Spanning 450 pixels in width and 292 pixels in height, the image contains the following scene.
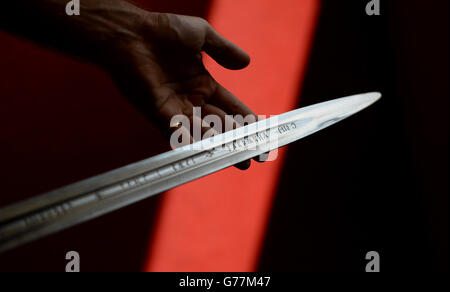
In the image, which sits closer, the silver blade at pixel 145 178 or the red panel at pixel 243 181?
the silver blade at pixel 145 178

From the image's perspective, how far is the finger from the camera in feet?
2.81

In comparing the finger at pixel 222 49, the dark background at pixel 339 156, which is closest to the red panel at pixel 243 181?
the dark background at pixel 339 156

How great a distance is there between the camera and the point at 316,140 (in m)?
1.15

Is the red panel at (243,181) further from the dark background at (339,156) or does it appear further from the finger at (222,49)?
the finger at (222,49)

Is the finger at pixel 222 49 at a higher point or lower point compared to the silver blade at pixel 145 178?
higher

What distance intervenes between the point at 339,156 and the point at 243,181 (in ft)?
1.44

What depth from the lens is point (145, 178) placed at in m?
0.61

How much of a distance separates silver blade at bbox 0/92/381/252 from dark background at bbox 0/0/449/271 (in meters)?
0.35

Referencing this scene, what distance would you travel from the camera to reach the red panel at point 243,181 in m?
0.92

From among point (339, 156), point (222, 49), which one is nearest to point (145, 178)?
point (222, 49)

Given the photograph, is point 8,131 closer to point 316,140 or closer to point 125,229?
point 125,229

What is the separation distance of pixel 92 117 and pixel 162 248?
1.64 feet

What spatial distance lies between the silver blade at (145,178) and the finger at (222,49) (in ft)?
0.79
